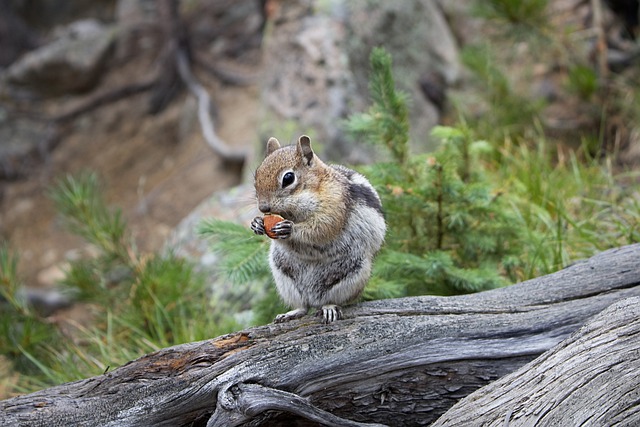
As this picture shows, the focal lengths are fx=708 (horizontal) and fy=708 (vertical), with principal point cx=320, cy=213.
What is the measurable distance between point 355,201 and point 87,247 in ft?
18.6

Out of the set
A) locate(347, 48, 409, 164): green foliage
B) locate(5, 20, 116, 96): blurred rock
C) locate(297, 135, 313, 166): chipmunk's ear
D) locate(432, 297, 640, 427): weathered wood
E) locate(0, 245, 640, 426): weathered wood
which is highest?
locate(5, 20, 116, 96): blurred rock

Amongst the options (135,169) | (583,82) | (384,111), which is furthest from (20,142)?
(384,111)

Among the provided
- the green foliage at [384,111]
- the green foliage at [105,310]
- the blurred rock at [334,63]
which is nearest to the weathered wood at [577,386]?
the green foliage at [384,111]

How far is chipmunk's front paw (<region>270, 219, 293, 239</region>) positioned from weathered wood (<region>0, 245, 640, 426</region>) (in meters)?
0.42

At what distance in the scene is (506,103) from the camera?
22.1ft

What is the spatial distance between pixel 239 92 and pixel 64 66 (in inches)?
109

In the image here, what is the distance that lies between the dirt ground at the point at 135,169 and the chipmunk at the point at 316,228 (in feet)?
16.0

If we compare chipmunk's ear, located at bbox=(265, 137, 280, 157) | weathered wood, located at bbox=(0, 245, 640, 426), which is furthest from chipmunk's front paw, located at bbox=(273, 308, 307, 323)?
chipmunk's ear, located at bbox=(265, 137, 280, 157)

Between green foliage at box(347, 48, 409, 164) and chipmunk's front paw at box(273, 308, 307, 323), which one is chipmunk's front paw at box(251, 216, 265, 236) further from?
green foliage at box(347, 48, 409, 164)

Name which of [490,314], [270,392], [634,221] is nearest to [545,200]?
[634,221]

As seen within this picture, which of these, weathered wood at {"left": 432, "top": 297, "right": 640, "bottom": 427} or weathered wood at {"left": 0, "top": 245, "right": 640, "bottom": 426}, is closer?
weathered wood at {"left": 432, "top": 297, "right": 640, "bottom": 427}

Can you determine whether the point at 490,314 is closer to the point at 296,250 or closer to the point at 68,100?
the point at 296,250

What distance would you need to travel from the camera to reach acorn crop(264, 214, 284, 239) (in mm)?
2928

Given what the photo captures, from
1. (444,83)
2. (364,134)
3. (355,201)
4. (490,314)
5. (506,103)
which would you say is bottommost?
(490,314)
